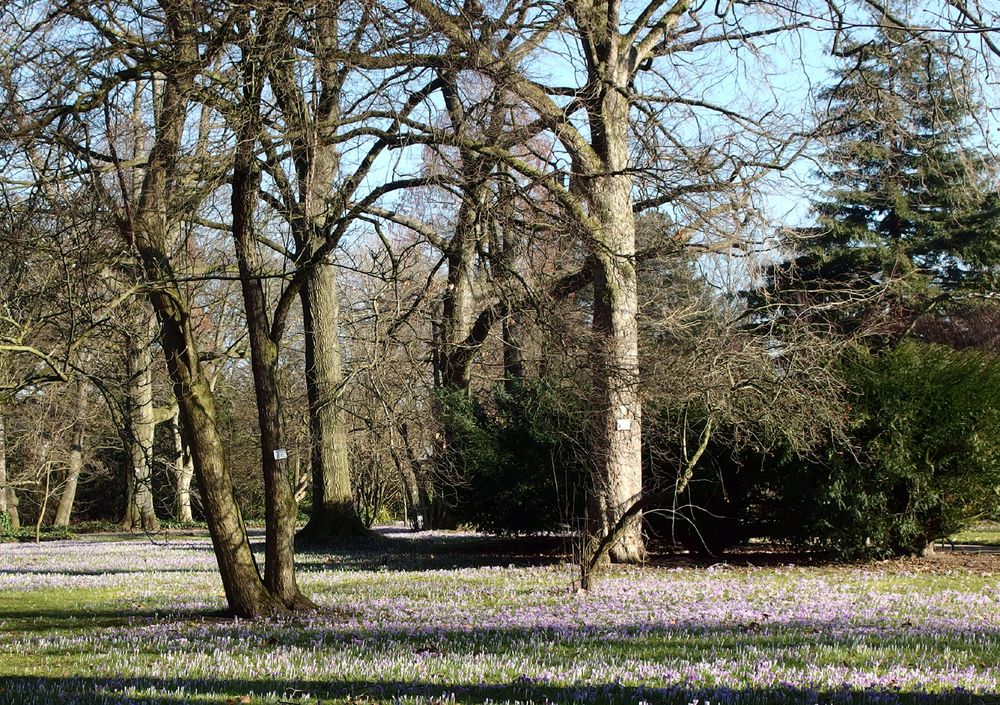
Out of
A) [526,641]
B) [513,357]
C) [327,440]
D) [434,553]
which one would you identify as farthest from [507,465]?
[526,641]

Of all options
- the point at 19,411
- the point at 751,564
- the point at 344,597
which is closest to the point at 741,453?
the point at 751,564

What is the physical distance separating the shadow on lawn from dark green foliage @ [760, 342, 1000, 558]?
10.8 meters

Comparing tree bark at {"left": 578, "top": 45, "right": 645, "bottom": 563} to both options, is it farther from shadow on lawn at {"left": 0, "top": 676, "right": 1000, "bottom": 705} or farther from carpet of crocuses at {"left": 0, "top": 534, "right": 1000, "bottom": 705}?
shadow on lawn at {"left": 0, "top": 676, "right": 1000, "bottom": 705}

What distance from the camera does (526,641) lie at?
8.16 m

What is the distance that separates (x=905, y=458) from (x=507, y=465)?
7785 mm

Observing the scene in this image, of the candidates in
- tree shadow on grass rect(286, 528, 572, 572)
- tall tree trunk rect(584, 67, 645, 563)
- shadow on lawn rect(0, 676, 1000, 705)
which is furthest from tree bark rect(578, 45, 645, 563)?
shadow on lawn rect(0, 676, 1000, 705)

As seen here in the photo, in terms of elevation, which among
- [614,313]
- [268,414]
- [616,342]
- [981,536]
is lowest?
[981,536]

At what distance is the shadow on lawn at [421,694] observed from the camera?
5.69m

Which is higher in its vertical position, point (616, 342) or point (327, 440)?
point (616, 342)

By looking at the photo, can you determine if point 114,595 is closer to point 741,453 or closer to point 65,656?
point 65,656

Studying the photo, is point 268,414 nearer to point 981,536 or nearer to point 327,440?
point 327,440

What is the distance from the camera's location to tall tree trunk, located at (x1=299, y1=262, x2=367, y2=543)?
78.2 feet

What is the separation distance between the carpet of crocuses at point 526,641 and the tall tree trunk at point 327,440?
8.97 meters

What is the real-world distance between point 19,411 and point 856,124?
28898 mm
